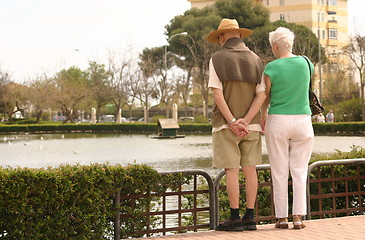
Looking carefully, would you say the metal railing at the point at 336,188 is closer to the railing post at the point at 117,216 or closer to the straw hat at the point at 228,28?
the straw hat at the point at 228,28

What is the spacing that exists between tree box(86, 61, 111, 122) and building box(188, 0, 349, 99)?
1727cm

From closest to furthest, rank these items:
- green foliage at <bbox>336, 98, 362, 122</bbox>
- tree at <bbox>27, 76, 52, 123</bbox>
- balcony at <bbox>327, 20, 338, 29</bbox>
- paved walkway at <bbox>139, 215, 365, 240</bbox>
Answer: paved walkway at <bbox>139, 215, 365, 240</bbox> < green foliage at <bbox>336, 98, 362, 122</bbox> < tree at <bbox>27, 76, 52, 123</bbox> < balcony at <bbox>327, 20, 338, 29</bbox>

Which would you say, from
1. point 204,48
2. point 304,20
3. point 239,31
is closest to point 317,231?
point 239,31

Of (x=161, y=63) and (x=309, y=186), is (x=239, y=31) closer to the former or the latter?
(x=309, y=186)

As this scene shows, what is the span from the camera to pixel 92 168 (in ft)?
17.5

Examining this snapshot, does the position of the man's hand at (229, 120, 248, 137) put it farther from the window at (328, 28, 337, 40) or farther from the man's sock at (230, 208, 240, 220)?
the window at (328, 28, 337, 40)

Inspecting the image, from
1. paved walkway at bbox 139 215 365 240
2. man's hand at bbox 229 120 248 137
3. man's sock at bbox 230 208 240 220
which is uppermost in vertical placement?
man's hand at bbox 229 120 248 137

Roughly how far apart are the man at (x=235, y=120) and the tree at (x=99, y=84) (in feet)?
210

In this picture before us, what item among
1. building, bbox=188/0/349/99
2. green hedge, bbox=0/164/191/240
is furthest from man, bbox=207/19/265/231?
building, bbox=188/0/349/99

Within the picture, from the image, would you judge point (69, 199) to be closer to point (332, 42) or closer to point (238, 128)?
point (238, 128)

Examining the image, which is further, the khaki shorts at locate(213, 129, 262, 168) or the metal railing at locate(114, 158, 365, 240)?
the metal railing at locate(114, 158, 365, 240)

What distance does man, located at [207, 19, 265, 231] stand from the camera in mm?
5715

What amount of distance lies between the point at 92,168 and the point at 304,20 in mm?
81455

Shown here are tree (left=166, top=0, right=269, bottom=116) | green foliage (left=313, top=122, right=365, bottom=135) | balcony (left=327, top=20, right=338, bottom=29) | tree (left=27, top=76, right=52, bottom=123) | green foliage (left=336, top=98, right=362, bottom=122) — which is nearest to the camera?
green foliage (left=313, top=122, right=365, bottom=135)
